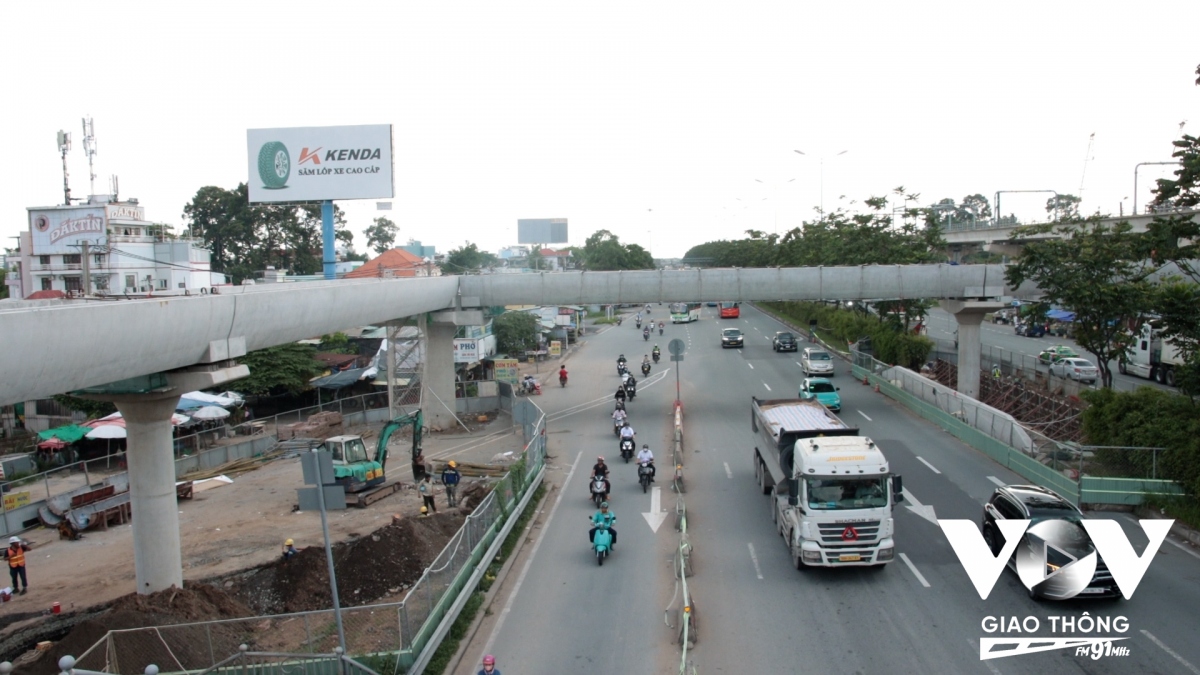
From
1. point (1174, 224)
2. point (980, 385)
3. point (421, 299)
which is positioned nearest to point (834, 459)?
point (1174, 224)

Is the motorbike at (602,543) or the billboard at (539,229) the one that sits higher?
the billboard at (539,229)

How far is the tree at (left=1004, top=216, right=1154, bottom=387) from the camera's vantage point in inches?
998

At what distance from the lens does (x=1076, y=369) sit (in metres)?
39.2

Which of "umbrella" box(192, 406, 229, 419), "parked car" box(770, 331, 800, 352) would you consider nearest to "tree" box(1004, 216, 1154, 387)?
"parked car" box(770, 331, 800, 352)

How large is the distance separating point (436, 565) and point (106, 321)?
21.0 ft

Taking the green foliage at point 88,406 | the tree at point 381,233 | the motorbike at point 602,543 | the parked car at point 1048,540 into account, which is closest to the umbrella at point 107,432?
the green foliage at point 88,406

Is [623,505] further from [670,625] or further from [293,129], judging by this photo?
[293,129]

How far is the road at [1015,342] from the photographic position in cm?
3887

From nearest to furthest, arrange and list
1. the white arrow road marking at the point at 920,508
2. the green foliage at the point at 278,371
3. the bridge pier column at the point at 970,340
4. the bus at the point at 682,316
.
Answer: the white arrow road marking at the point at 920,508
the bridge pier column at the point at 970,340
the green foliage at the point at 278,371
the bus at the point at 682,316

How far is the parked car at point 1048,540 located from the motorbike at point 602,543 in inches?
309

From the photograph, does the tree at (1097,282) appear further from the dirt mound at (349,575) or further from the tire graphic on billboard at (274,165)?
the tire graphic on billboard at (274,165)

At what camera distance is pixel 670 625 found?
14633mm

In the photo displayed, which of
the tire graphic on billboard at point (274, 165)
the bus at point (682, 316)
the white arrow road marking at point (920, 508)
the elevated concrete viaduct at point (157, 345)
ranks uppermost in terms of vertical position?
the tire graphic on billboard at point (274, 165)
